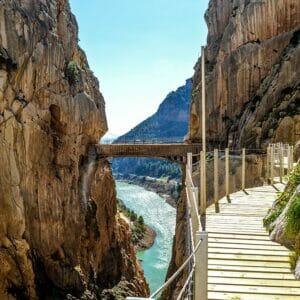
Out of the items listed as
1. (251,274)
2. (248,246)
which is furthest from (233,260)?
(248,246)

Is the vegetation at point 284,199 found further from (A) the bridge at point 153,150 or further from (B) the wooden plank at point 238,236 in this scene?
(A) the bridge at point 153,150

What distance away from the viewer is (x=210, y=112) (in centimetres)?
4284

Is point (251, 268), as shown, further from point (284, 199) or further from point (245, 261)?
point (284, 199)

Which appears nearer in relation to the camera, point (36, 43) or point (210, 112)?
point (36, 43)

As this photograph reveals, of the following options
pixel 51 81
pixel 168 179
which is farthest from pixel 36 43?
pixel 168 179

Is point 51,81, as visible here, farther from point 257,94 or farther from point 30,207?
point 257,94

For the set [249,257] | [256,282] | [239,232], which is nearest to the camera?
[256,282]

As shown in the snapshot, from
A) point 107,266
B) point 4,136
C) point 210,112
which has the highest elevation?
point 210,112

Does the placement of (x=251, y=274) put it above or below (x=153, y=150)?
below

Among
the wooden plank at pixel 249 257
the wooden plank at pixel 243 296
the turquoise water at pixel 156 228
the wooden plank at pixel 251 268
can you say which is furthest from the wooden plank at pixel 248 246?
the turquoise water at pixel 156 228

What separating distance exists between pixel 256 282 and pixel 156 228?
279 ft

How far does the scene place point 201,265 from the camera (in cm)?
521

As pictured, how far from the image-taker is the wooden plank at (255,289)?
667 cm

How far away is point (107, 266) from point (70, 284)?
31.4 feet
